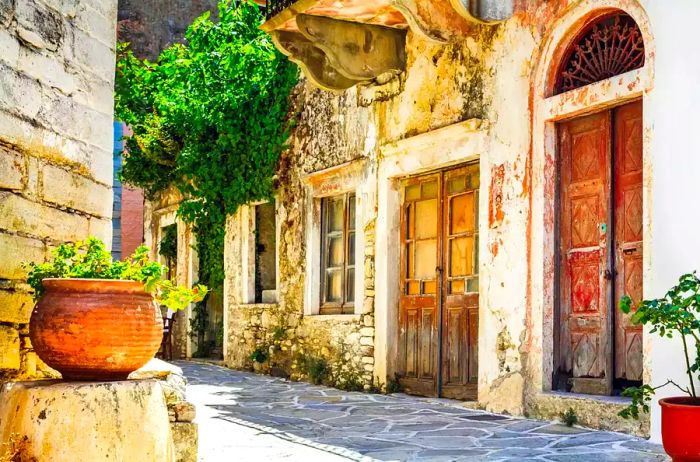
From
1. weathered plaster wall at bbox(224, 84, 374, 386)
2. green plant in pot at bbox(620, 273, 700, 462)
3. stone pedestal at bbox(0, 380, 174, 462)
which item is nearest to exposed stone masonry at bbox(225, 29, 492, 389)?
weathered plaster wall at bbox(224, 84, 374, 386)

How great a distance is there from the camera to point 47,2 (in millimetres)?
4695

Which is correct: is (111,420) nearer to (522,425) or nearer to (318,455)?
(318,455)

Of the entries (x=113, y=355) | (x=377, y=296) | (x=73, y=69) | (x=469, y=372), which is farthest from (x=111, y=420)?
(x=377, y=296)

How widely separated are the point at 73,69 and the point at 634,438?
14.5 feet

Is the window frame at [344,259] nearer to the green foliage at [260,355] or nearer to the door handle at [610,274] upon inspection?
the green foliage at [260,355]

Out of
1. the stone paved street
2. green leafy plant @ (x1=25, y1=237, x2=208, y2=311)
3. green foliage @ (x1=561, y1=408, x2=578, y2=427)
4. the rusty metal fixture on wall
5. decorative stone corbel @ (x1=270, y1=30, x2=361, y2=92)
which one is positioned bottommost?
the stone paved street

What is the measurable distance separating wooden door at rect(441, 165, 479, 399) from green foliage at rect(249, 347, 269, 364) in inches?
156

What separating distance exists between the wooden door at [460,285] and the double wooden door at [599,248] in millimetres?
1335

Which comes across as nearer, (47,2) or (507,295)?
(47,2)

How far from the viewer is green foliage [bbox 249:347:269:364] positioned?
12547mm

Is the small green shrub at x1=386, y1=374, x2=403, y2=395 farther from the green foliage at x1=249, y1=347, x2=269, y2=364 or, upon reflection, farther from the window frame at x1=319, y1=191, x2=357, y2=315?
the green foliage at x1=249, y1=347, x2=269, y2=364

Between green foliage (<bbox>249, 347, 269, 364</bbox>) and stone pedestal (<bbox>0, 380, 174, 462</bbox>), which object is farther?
green foliage (<bbox>249, 347, 269, 364</bbox>)

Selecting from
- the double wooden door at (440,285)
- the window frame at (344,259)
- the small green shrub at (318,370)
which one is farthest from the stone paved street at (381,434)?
the window frame at (344,259)

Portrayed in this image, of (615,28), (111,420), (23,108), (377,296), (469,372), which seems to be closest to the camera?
(111,420)
